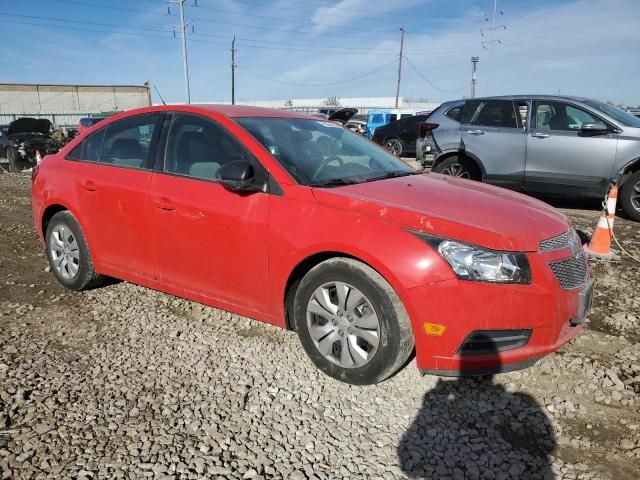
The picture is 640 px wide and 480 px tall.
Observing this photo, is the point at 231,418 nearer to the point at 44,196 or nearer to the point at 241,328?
the point at 241,328

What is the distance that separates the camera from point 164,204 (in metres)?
3.48

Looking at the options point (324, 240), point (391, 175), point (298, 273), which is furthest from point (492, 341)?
point (391, 175)

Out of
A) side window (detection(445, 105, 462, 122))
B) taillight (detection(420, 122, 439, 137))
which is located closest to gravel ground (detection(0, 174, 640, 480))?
side window (detection(445, 105, 462, 122))

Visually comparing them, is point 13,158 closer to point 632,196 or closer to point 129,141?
point 129,141

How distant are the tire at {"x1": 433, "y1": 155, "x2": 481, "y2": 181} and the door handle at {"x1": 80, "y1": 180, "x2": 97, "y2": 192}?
5.62 m

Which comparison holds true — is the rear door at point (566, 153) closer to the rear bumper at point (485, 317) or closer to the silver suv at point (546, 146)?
the silver suv at point (546, 146)

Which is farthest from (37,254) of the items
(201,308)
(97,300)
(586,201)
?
(586,201)

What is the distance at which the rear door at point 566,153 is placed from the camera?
6.84 meters

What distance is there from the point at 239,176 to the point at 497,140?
225 inches

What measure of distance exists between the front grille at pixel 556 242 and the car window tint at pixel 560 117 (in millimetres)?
4888

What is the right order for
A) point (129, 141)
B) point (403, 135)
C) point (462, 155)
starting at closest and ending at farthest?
point (129, 141) → point (462, 155) → point (403, 135)

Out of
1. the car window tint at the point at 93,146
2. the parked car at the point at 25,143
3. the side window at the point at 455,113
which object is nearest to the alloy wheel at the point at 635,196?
the side window at the point at 455,113

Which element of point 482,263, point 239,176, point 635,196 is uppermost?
point 239,176

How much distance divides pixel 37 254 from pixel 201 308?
108 inches
